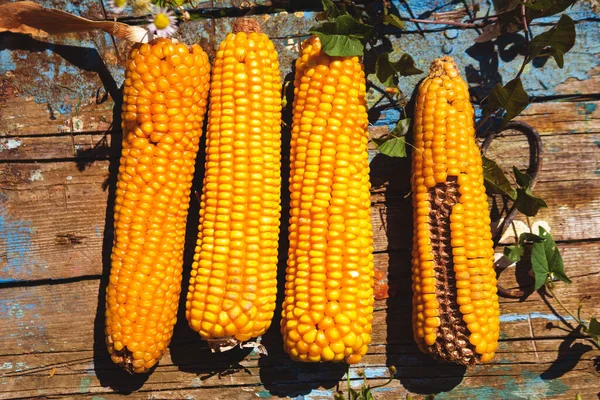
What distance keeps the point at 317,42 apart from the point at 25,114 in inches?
65.0

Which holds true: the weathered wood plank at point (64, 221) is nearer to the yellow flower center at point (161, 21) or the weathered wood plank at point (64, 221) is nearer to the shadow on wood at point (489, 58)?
the shadow on wood at point (489, 58)

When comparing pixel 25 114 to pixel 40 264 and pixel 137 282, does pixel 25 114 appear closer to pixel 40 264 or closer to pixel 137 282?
pixel 40 264

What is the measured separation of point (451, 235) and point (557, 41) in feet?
3.48

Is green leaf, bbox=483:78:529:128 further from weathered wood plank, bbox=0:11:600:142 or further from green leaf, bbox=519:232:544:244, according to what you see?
green leaf, bbox=519:232:544:244

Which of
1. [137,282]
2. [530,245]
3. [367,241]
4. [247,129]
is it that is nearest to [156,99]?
[247,129]

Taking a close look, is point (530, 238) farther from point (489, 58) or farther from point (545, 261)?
point (489, 58)

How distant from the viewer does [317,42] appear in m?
2.08

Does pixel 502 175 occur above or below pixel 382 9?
below

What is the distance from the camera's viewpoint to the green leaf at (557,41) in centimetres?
209

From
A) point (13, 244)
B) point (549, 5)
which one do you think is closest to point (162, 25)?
point (13, 244)

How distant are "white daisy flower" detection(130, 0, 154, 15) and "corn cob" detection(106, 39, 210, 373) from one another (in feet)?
0.81

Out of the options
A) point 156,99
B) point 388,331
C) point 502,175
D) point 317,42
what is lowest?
point 388,331

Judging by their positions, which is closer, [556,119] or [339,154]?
[339,154]

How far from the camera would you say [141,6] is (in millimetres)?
2180
